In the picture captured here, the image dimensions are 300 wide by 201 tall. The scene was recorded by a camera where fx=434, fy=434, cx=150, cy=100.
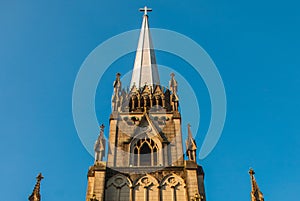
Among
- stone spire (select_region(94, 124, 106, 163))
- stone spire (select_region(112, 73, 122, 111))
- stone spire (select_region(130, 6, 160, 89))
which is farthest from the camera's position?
stone spire (select_region(130, 6, 160, 89))

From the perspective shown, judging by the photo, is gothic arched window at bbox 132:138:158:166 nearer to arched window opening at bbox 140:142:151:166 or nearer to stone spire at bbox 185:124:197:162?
arched window opening at bbox 140:142:151:166

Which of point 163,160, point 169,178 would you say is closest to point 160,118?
point 163,160

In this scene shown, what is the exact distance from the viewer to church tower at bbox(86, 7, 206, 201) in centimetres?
2430

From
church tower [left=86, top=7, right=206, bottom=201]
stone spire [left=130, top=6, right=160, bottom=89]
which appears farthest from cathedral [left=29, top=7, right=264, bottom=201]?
stone spire [left=130, top=6, right=160, bottom=89]

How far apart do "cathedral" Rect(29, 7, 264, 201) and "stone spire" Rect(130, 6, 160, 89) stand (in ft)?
2.33

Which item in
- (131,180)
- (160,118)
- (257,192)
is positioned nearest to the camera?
(257,192)

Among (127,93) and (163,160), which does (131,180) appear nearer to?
(163,160)

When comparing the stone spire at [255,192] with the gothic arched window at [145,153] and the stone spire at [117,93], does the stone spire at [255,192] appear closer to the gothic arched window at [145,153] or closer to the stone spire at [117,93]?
the gothic arched window at [145,153]

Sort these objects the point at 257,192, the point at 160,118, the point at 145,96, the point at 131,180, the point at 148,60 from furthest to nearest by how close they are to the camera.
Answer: the point at 148,60 → the point at 145,96 → the point at 160,118 → the point at 131,180 → the point at 257,192

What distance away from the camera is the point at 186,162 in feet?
83.3

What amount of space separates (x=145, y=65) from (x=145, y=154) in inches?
524

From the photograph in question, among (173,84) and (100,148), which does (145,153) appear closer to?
(100,148)

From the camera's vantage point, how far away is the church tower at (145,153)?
24297mm

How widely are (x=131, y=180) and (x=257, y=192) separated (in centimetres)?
703
